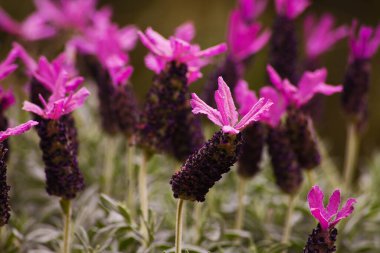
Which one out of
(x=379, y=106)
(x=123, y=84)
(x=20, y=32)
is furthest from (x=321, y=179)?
(x=379, y=106)

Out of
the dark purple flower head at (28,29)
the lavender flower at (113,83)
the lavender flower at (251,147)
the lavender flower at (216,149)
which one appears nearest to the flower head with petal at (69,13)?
the dark purple flower head at (28,29)

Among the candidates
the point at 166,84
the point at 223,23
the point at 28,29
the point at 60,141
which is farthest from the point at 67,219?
the point at 223,23

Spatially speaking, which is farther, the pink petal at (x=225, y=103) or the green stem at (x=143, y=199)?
the green stem at (x=143, y=199)

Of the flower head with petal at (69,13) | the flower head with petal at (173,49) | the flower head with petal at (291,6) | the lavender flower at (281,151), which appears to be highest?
the flower head with petal at (69,13)

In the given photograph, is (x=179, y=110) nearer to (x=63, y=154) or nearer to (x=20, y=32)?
(x=63, y=154)

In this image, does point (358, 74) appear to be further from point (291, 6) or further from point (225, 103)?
point (225, 103)

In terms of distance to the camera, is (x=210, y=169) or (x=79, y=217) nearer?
(x=210, y=169)

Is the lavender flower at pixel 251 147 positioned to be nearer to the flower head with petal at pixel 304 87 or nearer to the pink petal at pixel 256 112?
the flower head with petal at pixel 304 87
